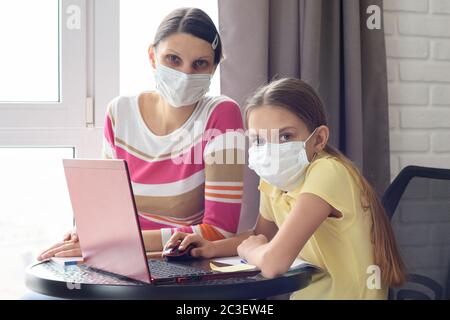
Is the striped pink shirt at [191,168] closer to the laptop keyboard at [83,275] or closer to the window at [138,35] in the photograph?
the laptop keyboard at [83,275]

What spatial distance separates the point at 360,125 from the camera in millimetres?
2121

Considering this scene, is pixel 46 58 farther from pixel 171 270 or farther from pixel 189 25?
pixel 171 270

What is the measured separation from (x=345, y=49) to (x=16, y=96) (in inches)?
42.1

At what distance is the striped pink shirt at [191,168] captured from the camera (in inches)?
62.2

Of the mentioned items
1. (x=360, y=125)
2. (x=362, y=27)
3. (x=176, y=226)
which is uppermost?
(x=362, y=27)

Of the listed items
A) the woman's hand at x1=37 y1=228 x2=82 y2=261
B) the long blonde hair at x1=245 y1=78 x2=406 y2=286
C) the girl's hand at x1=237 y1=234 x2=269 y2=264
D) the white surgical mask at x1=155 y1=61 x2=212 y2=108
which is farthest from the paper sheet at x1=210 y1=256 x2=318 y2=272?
the white surgical mask at x1=155 y1=61 x2=212 y2=108

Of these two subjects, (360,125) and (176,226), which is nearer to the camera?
(176,226)

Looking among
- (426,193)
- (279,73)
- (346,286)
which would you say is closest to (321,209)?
(346,286)

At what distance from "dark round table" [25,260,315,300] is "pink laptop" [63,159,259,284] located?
0.02m

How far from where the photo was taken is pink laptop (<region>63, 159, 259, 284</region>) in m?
1.10

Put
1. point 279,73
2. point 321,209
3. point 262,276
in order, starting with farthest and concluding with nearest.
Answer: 1. point 279,73
2. point 321,209
3. point 262,276

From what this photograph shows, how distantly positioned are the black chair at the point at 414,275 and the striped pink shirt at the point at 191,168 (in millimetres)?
362

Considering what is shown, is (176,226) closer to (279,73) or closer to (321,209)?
(321,209)

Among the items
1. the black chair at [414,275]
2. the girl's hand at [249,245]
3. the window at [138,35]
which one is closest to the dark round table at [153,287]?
the girl's hand at [249,245]
